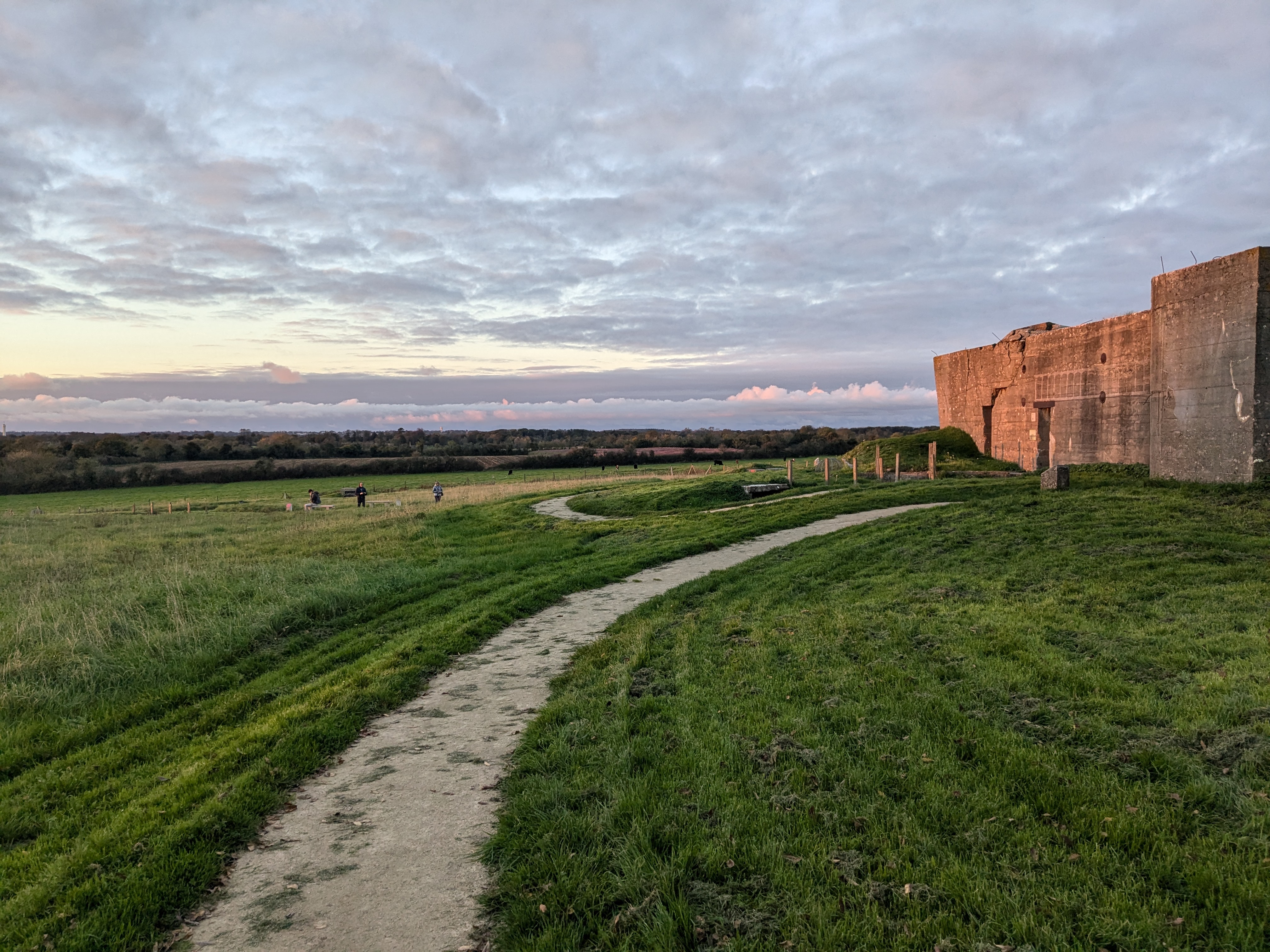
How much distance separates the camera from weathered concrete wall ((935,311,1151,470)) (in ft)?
60.0

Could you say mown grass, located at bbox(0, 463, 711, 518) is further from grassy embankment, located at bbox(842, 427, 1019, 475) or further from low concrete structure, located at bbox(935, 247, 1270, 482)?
low concrete structure, located at bbox(935, 247, 1270, 482)

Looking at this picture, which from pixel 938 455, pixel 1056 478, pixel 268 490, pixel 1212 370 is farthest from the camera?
pixel 268 490

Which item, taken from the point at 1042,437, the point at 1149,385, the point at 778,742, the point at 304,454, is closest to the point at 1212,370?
the point at 1149,385

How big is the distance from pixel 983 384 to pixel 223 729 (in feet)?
88.1

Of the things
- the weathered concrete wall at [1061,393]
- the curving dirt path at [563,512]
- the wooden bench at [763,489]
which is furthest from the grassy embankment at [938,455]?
the curving dirt path at [563,512]

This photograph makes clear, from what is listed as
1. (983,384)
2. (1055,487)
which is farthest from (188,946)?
(983,384)

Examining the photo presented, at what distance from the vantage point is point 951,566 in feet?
35.2

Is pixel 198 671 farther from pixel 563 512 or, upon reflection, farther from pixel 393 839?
pixel 563 512

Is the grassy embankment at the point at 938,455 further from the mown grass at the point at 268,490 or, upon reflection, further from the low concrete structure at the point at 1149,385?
the mown grass at the point at 268,490

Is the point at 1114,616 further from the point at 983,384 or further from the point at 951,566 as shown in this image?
the point at 983,384

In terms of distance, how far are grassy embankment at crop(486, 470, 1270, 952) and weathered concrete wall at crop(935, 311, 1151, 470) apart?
11374 millimetres

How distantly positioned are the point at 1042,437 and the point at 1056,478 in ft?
25.1

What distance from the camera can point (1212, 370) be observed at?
1346cm

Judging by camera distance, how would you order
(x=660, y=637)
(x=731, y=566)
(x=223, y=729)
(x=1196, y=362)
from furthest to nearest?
(x=1196, y=362), (x=731, y=566), (x=660, y=637), (x=223, y=729)
